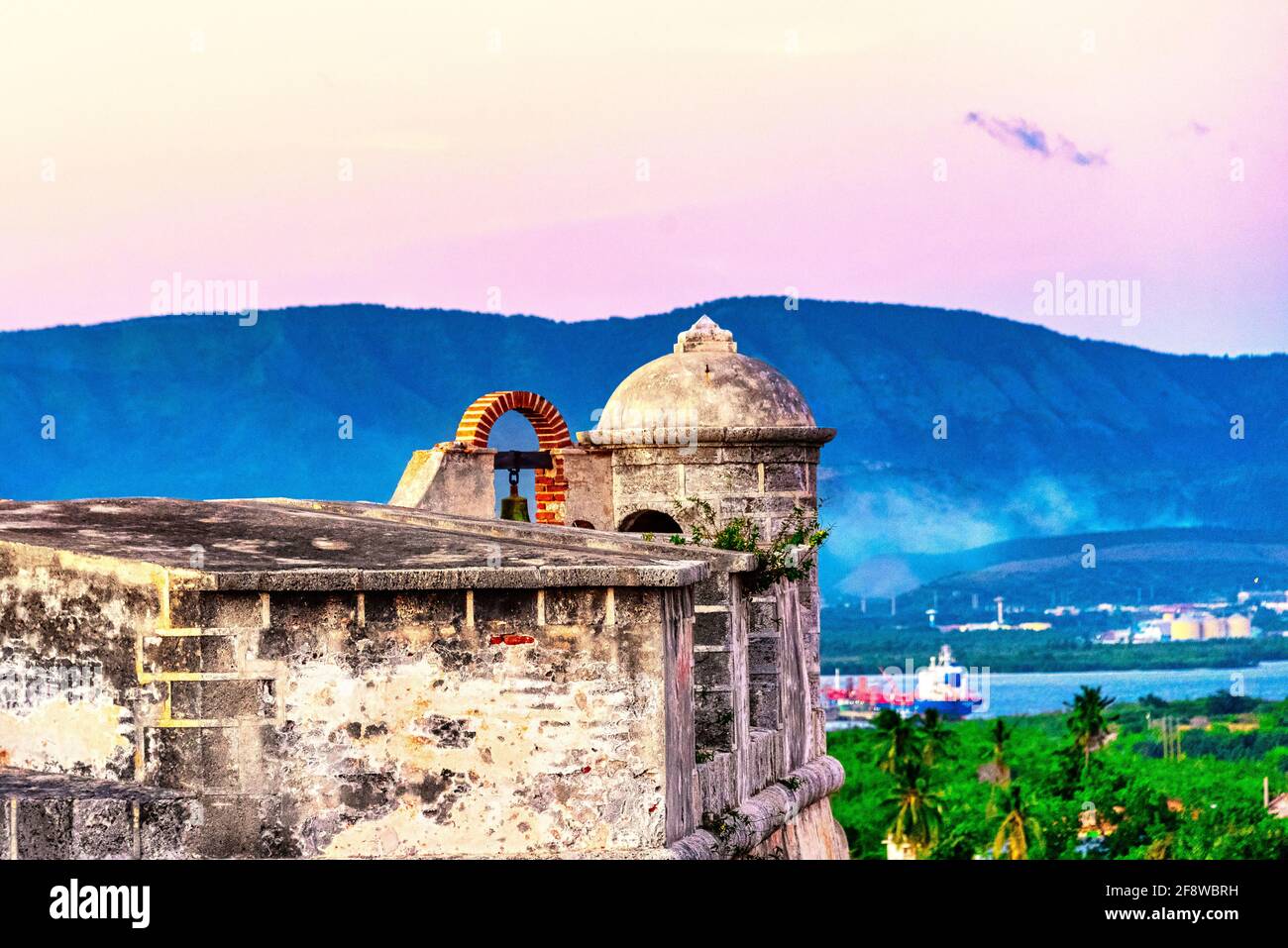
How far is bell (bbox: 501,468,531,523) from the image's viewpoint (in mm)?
15711

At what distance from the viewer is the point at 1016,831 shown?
174 feet

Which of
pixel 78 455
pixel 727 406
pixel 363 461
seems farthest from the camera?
pixel 363 461

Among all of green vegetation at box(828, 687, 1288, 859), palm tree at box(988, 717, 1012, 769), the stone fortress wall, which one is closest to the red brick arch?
the stone fortress wall

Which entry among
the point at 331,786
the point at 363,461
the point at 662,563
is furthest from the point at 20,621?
the point at 363,461

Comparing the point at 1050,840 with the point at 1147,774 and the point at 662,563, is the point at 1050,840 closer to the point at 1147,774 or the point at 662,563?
the point at 1147,774

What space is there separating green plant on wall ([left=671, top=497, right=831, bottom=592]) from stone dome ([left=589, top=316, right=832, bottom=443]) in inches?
22.4

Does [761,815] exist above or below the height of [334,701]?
below

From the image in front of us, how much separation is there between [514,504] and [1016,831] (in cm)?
3982

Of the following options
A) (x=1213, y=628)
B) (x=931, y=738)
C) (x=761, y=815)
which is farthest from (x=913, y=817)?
(x=1213, y=628)

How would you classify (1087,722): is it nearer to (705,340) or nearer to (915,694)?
(915,694)

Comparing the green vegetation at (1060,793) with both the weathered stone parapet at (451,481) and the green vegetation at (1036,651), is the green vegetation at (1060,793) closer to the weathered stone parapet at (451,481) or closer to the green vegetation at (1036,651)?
the green vegetation at (1036,651)

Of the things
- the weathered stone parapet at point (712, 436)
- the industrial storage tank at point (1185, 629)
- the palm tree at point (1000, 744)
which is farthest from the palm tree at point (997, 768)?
the weathered stone parapet at point (712, 436)

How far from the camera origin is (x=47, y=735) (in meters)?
8.89
